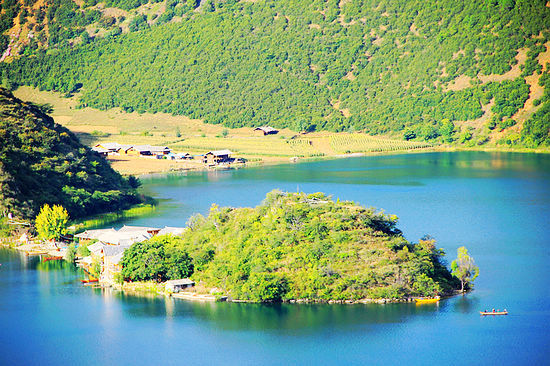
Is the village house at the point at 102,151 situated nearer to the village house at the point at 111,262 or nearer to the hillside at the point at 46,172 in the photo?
the hillside at the point at 46,172

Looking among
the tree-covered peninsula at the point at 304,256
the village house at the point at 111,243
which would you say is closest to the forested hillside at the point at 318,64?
the village house at the point at 111,243

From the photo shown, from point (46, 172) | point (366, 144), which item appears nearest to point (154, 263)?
point (46, 172)

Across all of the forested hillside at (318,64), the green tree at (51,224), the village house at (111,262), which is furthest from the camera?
the forested hillside at (318,64)

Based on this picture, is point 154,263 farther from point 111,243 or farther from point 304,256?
point 304,256

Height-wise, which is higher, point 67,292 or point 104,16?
point 104,16

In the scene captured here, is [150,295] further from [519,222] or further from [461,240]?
[519,222]

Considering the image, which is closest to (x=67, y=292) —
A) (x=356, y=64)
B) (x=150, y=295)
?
(x=150, y=295)
